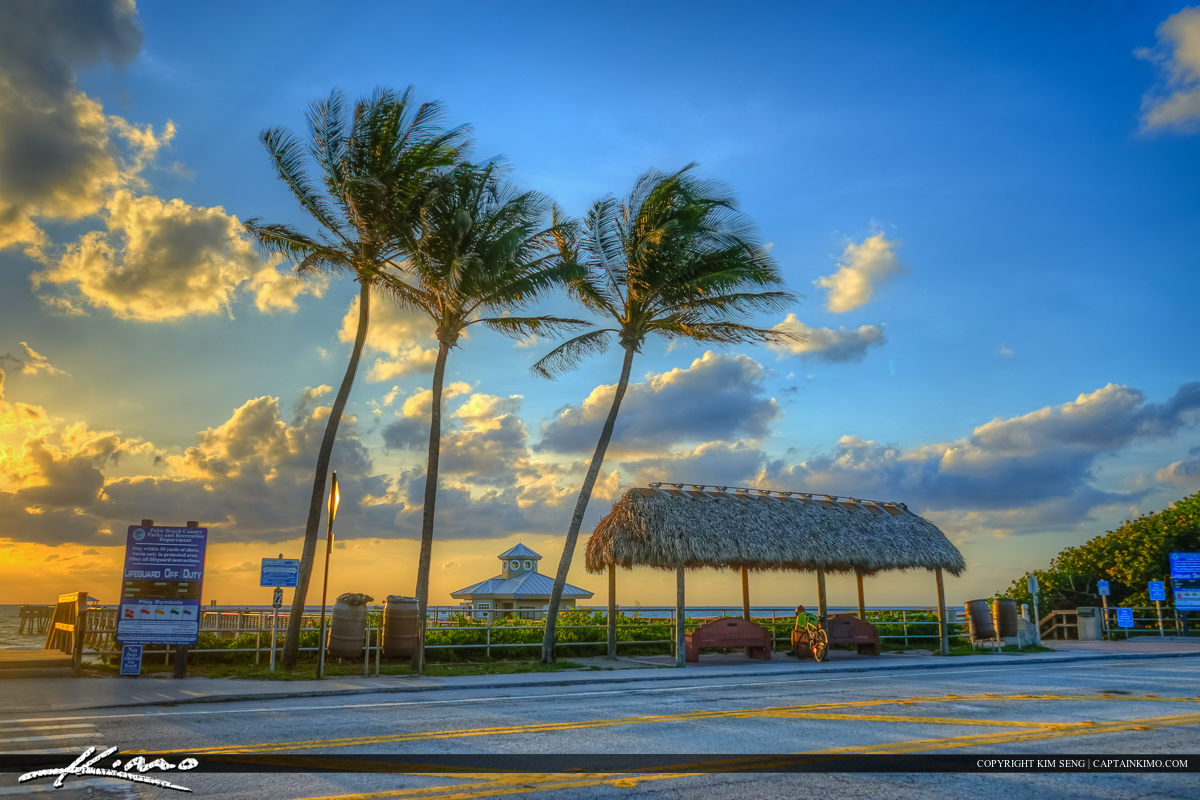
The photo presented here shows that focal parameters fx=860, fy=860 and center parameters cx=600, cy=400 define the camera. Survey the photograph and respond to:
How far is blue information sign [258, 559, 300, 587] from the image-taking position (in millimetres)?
16344

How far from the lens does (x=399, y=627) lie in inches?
701

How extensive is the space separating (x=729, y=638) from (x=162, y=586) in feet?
40.6

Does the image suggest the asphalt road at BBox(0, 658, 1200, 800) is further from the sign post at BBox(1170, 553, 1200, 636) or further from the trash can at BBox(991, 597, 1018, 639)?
the sign post at BBox(1170, 553, 1200, 636)

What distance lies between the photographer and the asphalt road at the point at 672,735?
20.5ft

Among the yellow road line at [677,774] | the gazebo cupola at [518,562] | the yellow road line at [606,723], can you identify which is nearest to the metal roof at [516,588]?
the gazebo cupola at [518,562]

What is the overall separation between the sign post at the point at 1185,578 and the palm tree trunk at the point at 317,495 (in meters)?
31.6

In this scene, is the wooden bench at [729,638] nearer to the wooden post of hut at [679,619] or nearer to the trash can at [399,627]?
the wooden post of hut at [679,619]

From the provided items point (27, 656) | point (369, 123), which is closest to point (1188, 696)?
point (369, 123)

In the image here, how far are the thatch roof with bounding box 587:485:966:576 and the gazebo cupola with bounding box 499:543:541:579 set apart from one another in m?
20.7

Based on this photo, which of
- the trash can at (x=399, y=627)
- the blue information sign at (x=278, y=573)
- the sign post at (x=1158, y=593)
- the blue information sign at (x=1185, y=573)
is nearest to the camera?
the blue information sign at (x=278, y=573)

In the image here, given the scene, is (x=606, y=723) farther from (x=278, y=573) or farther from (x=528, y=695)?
(x=278, y=573)

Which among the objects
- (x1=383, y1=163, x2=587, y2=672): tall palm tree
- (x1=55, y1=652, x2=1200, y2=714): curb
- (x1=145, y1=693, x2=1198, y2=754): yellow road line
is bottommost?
(x1=55, y1=652, x2=1200, y2=714): curb
